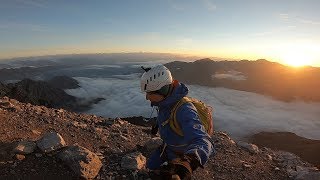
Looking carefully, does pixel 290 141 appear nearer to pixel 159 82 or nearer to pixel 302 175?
pixel 302 175

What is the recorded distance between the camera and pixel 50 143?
376 inches

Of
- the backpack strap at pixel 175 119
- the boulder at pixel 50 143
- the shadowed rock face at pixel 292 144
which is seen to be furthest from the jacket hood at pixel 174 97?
the shadowed rock face at pixel 292 144

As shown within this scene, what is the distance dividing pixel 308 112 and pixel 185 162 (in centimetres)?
20746

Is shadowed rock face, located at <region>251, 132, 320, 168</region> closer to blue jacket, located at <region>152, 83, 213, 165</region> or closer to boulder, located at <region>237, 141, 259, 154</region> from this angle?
boulder, located at <region>237, 141, 259, 154</region>

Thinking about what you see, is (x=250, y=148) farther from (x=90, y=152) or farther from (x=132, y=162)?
(x=90, y=152)

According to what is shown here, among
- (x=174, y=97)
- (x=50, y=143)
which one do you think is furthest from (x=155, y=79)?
(x=50, y=143)

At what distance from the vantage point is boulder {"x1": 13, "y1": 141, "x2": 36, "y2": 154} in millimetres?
9123

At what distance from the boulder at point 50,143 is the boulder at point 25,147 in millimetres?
173

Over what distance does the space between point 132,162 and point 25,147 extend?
9.23ft

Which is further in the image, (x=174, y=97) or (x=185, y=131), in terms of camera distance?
(x=174, y=97)

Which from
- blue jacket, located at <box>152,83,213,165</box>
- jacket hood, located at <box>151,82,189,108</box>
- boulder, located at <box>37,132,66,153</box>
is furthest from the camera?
boulder, located at <box>37,132,66,153</box>

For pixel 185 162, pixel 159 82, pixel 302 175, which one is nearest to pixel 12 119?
pixel 159 82

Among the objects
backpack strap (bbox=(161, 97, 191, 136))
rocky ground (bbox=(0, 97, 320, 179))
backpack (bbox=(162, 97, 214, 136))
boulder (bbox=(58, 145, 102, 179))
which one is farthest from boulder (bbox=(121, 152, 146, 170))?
backpack strap (bbox=(161, 97, 191, 136))

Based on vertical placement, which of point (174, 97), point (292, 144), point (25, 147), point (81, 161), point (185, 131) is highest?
point (174, 97)
